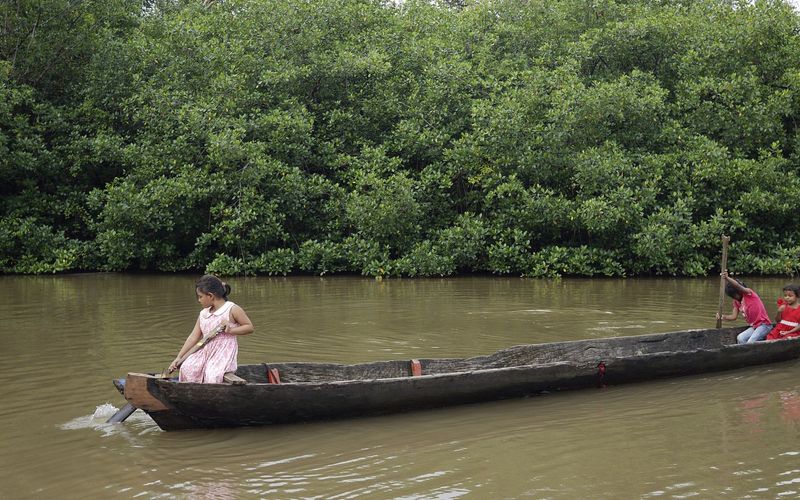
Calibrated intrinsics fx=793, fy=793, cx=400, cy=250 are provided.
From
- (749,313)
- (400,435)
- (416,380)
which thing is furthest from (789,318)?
(400,435)

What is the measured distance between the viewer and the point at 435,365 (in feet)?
22.5

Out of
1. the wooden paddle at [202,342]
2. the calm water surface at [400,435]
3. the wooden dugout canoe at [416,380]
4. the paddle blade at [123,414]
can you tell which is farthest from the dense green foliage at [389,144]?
the paddle blade at [123,414]

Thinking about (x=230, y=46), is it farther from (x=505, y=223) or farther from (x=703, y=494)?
(x=703, y=494)

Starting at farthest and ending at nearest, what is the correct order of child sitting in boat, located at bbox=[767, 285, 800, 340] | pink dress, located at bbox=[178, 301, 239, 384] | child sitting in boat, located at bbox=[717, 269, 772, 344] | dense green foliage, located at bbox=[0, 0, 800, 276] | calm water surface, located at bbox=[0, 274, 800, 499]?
dense green foliage, located at bbox=[0, 0, 800, 276] < child sitting in boat, located at bbox=[717, 269, 772, 344] < child sitting in boat, located at bbox=[767, 285, 800, 340] < pink dress, located at bbox=[178, 301, 239, 384] < calm water surface, located at bbox=[0, 274, 800, 499]

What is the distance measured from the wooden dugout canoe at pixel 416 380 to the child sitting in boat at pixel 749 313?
13.8 inches

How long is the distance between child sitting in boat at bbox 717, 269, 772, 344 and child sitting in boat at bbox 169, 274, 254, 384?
202 inches

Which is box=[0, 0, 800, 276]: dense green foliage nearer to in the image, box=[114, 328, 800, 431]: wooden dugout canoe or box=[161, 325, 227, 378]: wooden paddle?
box=[114, 328, 800, 431]: wooden dugout canoe

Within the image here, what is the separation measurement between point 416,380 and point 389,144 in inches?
461

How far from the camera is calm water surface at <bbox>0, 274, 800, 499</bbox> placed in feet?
15.2

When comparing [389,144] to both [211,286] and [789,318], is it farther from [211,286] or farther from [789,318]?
[211,286]

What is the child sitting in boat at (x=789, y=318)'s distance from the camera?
8.01m

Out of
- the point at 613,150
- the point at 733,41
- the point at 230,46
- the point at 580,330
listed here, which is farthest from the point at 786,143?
the point at 230,46

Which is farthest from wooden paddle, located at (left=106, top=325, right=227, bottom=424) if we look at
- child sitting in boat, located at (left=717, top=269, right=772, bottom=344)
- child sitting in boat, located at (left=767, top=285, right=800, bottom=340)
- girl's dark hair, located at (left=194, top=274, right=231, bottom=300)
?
child sitting in boat, located at (left=767, top=285, right=800, bottom=340)

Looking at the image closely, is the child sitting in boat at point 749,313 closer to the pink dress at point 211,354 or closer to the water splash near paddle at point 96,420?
the pink dress at point 211,354
